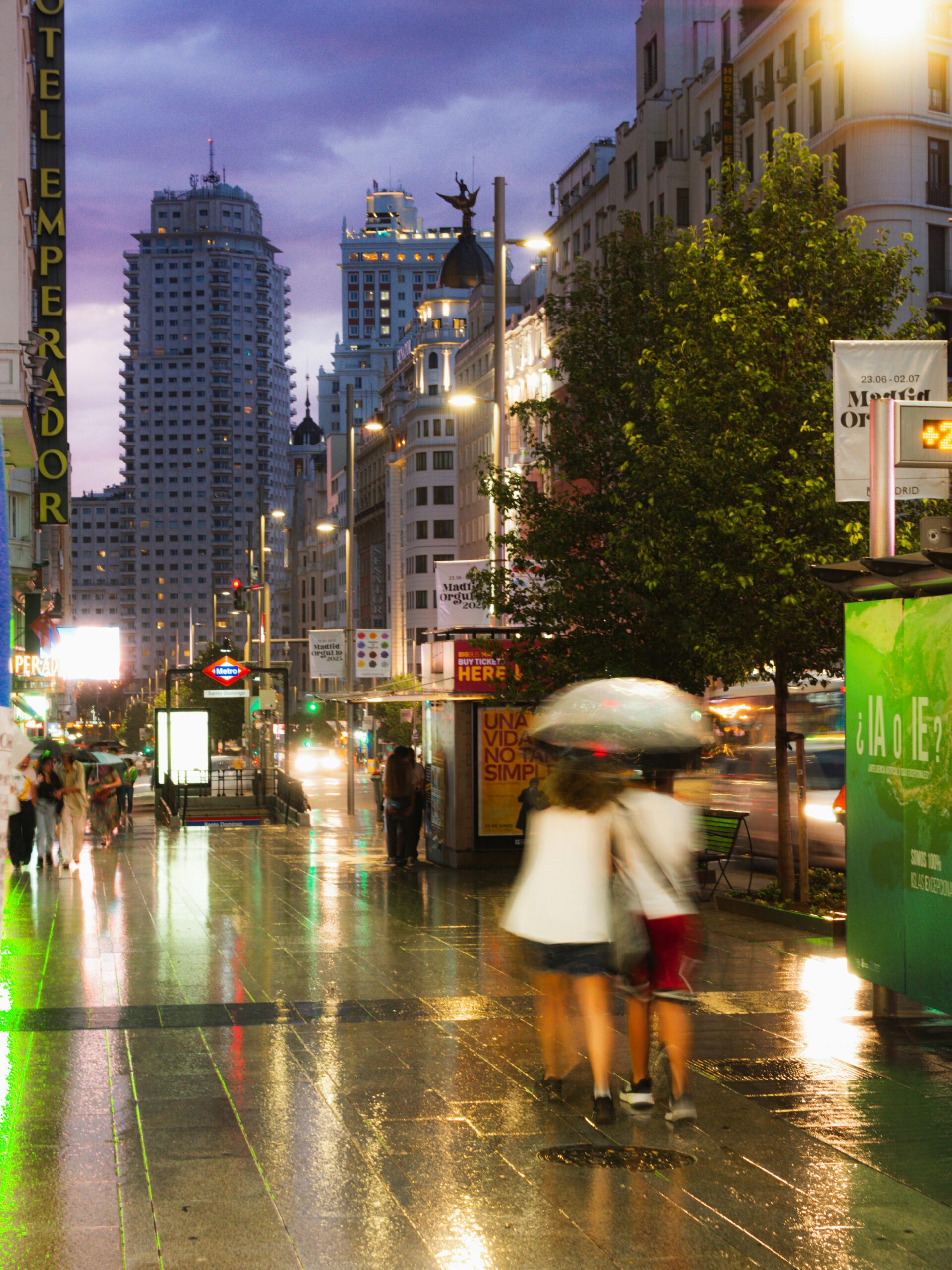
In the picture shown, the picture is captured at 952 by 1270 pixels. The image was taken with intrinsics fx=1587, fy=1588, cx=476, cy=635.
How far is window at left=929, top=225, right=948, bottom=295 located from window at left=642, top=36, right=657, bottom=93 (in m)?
21.0

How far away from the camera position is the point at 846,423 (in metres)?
12.4

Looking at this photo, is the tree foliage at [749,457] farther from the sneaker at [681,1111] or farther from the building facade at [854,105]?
the building facade at [854,105]

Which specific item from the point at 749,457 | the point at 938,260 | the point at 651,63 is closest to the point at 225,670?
the point at 749,457

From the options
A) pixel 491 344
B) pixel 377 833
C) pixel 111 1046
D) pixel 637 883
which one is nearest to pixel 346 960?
pixel 111 1046

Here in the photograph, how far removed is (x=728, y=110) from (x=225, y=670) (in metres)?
30.7

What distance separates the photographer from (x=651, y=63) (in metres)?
65.6

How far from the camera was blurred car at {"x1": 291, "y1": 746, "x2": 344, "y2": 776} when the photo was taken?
3260 inches

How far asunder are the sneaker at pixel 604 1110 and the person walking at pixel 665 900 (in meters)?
0.26

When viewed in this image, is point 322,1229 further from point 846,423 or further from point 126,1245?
point 846,423

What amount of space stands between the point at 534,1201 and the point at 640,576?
1086cm

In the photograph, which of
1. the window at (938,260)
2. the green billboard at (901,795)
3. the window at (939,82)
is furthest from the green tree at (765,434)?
the window at (939,82)

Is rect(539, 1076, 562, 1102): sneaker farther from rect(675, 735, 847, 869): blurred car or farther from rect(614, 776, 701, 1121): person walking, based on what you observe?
rect(675, 735, 847, 869): blurred car

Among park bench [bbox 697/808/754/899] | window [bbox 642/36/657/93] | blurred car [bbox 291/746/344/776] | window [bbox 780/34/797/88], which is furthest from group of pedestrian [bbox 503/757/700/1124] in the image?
blurred car [bbox 291/746/344/776]

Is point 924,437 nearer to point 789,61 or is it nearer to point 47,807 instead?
point 47,807
